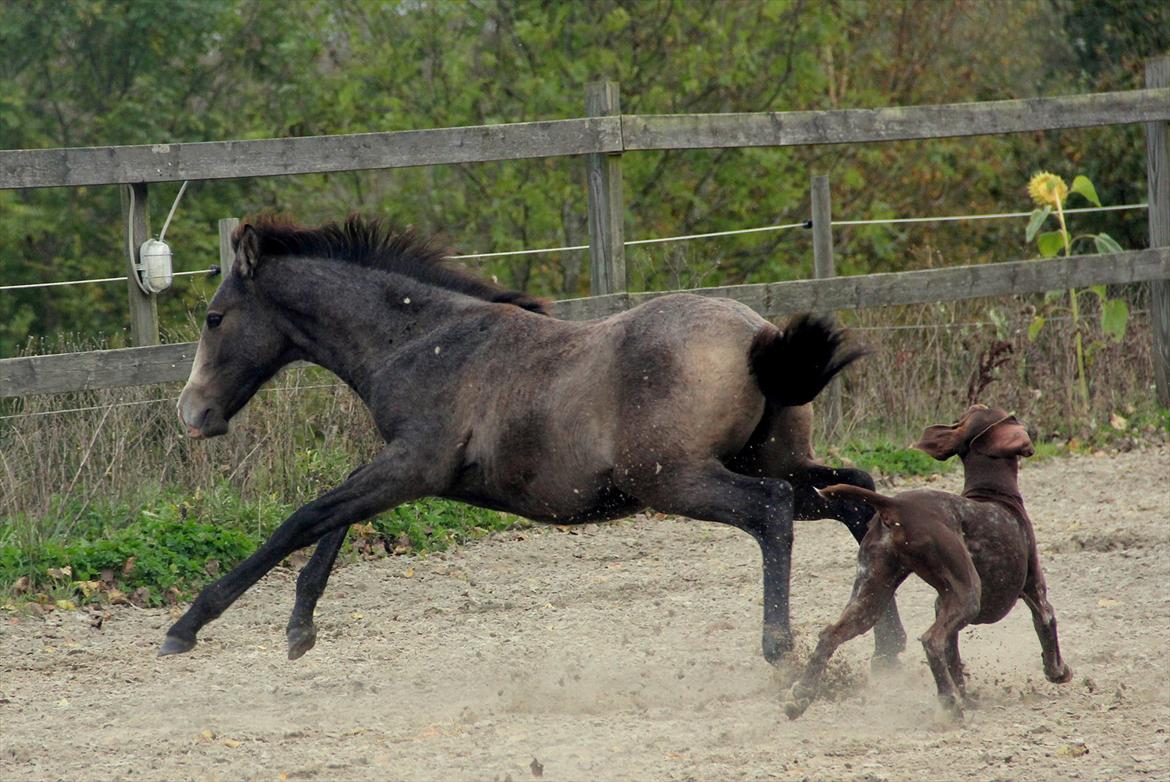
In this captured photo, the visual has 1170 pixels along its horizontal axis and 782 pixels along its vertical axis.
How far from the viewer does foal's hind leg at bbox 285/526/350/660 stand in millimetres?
5477

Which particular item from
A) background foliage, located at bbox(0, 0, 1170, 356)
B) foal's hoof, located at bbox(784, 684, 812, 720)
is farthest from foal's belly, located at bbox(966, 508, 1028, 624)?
background foliage, located at bbox(0, 0, 1170, 356)

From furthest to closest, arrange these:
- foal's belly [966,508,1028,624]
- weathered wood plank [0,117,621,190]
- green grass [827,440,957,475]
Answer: green grass [827,440,957,475] → weathered wood plank [0,117,621,190] → foal's belly [966,508,1028,624]

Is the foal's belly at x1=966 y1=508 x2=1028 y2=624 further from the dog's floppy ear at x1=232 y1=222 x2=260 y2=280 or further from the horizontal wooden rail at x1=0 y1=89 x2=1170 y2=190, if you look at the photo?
the horizontal wooden rail at x1=0 y1=89 x2=1170 y2=190

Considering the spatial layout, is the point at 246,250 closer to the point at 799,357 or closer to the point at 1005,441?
the point at 799,357

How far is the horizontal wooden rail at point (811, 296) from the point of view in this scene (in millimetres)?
6965

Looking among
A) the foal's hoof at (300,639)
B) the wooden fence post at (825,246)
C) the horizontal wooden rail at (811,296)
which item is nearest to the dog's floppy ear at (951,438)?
the foal's hoof at (300,639)

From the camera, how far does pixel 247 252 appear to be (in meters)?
5.84

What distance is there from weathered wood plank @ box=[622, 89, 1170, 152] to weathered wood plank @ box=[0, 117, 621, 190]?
0.37 metres

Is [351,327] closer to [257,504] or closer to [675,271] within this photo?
[257,504]

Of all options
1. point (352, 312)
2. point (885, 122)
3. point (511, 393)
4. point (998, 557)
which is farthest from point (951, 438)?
point (885, 122)

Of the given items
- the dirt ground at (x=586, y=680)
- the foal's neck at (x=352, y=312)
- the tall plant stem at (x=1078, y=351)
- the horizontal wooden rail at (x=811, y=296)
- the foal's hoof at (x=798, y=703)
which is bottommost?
the dirt ground at (x=586, y=680)

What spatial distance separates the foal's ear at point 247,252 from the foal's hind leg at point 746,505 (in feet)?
6.29

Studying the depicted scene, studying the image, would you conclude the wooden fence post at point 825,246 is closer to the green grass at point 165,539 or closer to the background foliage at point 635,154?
the background foliage at point 635,154

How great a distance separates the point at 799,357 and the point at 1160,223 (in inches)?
267
